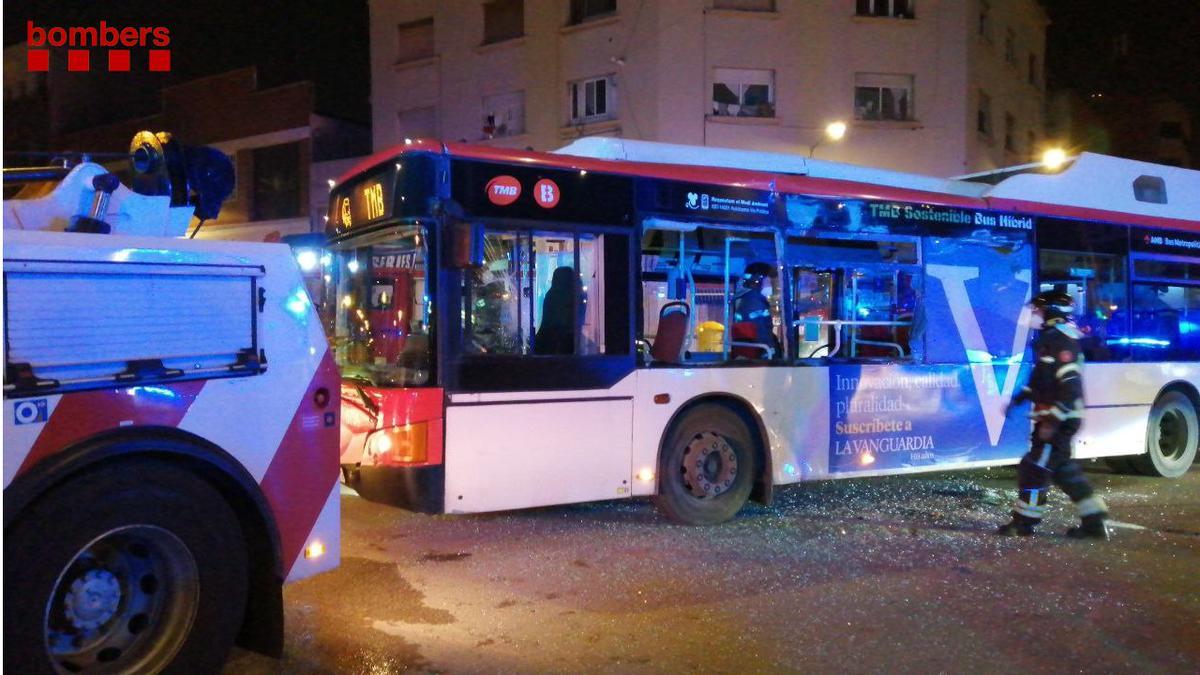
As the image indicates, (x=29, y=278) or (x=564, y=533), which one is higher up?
(x=29, y=278)

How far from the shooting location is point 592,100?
20062 millimetres

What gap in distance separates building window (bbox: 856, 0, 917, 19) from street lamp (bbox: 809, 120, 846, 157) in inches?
105

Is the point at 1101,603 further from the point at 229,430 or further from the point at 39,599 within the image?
the point at 39,599

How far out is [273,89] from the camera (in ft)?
79.7

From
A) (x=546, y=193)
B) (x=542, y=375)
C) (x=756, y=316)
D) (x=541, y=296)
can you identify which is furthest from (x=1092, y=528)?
(x=546, y=193)

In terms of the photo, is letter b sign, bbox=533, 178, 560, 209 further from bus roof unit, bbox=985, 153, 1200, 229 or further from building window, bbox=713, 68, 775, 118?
building window, bbox=713, 68, 775, 118

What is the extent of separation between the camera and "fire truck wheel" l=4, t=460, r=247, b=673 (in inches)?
134

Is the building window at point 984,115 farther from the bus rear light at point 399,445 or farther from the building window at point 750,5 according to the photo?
the bus rear light at point 399,445

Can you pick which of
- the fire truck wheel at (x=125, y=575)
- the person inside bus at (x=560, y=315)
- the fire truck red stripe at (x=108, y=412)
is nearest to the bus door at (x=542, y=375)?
the person inside bus at (x=560, y=315)

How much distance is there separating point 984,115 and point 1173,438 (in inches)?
495

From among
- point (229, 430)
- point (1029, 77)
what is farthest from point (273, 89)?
point (229, 430)

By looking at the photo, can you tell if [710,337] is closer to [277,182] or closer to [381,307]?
[381,307]

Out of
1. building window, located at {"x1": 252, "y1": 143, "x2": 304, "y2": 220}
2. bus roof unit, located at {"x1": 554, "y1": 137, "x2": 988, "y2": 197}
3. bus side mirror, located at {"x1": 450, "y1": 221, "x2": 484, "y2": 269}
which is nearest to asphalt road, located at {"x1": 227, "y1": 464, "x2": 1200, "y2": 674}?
bus side mirror, located at {"x1": 450, "y1": 221, "x2": 484, "y2": 269}

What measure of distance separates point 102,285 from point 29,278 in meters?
0.27
